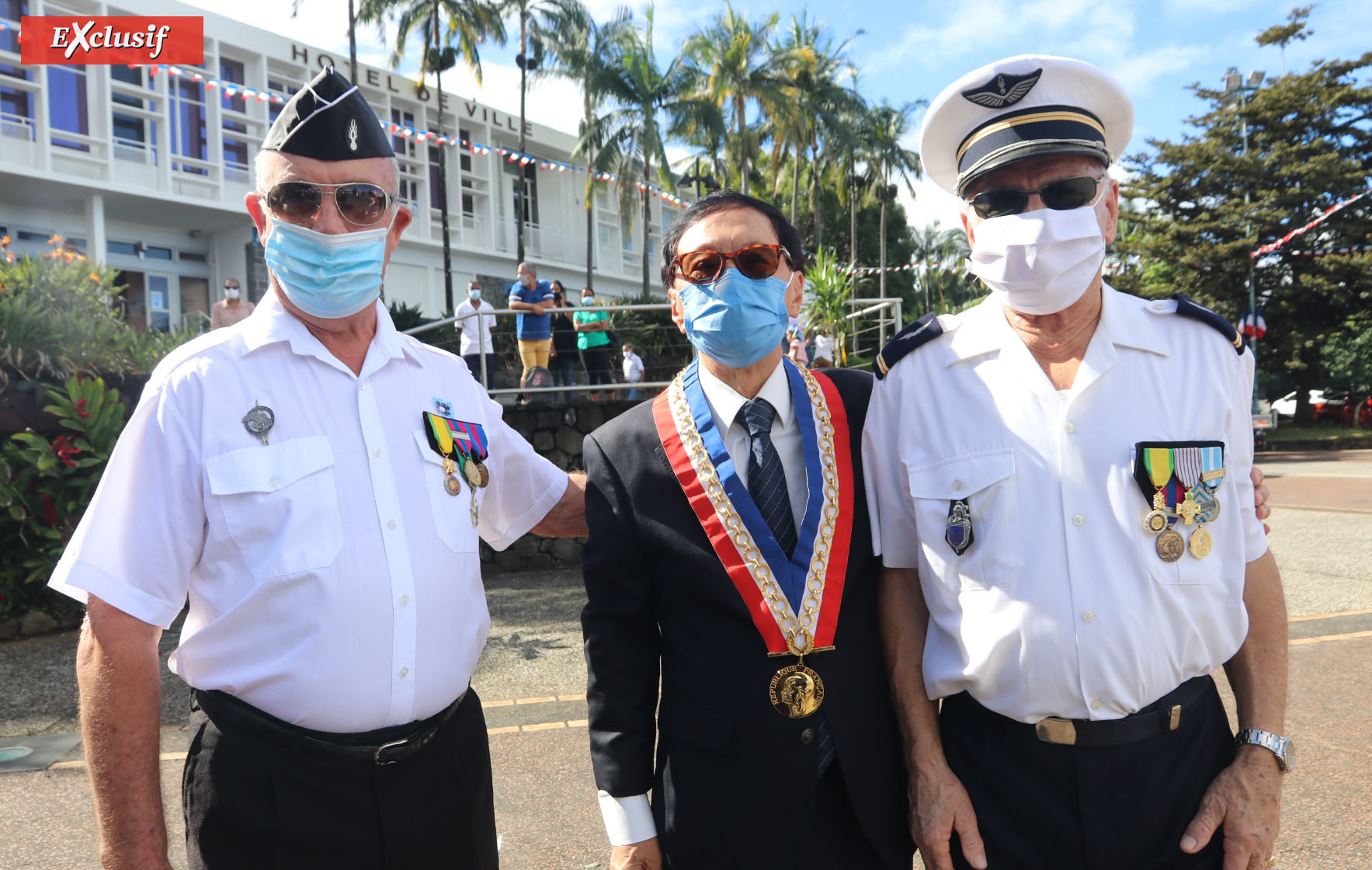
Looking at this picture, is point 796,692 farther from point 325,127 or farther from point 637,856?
point 325,127

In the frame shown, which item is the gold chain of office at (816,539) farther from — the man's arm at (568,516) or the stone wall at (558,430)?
the stone wall at (558,430)

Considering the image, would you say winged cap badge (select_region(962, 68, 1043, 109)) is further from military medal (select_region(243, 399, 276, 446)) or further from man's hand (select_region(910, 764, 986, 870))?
military medal (select_region(243, 399, 276, 446))

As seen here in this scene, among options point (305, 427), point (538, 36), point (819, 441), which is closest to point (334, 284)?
point (305, 427)

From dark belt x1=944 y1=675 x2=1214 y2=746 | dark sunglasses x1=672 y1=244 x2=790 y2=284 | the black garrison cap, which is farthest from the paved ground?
the black garrison cap

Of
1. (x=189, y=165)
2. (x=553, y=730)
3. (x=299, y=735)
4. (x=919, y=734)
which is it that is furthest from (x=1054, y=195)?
(x=189, y=165)

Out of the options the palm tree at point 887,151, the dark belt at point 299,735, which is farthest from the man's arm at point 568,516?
the palm tree at point 887,151

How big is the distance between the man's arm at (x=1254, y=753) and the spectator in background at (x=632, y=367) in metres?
8.39

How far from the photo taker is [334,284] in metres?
2.17

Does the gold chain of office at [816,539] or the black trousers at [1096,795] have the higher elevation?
the gold chain of office at [816,539]

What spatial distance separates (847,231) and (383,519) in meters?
43.5

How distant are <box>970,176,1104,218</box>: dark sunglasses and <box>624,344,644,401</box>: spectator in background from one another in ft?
27.1

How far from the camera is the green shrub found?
267 inches

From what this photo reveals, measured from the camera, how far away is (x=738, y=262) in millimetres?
2186

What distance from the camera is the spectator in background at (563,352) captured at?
1034 cm
